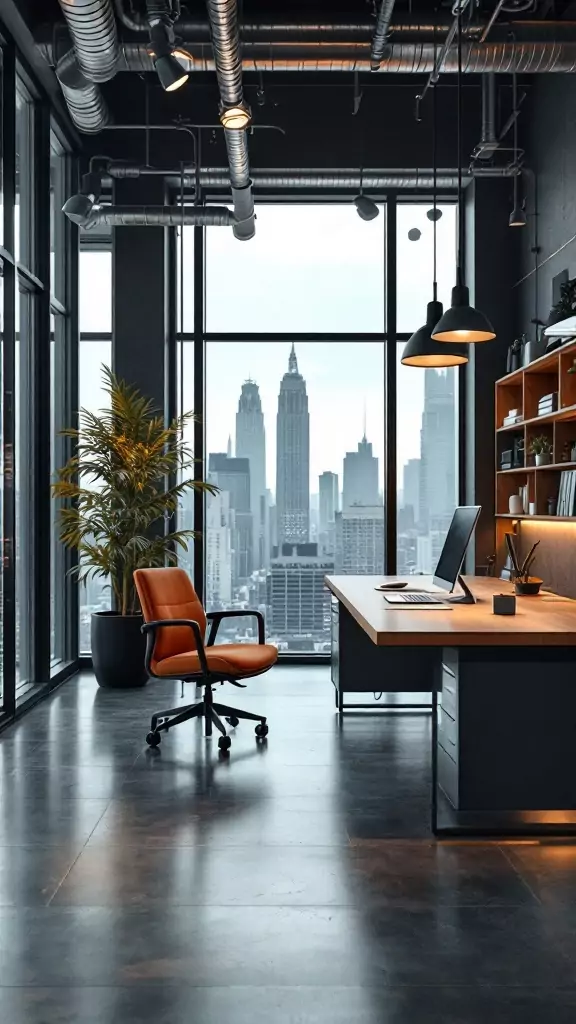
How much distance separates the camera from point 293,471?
8.00 meters

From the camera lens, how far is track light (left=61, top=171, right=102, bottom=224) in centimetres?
641

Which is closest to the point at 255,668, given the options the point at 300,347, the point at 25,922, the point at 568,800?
the point at 568,800

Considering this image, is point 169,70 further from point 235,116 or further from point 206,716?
point 206,716

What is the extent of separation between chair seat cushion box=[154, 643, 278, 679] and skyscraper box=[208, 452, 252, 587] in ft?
9.05

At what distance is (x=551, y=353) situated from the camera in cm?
554

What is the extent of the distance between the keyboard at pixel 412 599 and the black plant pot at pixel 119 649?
2530mm

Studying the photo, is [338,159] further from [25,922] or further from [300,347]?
[25,922]

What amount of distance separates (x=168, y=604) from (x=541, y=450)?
2.76 m

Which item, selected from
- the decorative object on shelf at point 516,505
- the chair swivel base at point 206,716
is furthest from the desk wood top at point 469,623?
the decorative object on shelf at point 516,505

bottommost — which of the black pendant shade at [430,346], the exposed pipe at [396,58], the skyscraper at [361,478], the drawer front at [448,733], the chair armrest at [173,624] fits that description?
the drawer front at [448,733]

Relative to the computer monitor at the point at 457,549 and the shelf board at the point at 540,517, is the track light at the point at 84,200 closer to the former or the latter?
the computer monitor at the point at 457,549

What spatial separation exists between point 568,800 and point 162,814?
1755 millimetres

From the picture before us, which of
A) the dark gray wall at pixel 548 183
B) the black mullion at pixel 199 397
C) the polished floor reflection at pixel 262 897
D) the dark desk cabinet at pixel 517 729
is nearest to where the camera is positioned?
the polished floor reflection at pixel 262 897

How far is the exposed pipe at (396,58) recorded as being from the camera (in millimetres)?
5324
